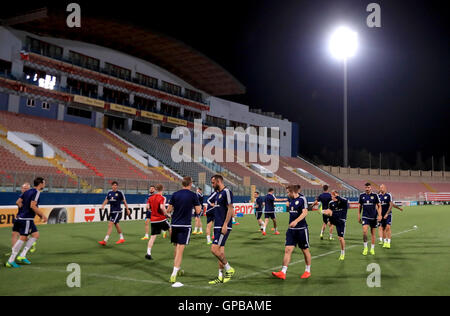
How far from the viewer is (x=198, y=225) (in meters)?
16.8

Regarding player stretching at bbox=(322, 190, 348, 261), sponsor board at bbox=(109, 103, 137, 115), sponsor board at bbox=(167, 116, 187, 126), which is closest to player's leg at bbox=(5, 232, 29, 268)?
player stretching at bbox=(322, 190, 348, 261)

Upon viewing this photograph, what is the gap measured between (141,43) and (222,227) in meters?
36.7

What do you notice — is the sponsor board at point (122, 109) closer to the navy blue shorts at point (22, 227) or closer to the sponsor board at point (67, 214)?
the sponsor board at point (67, 214)

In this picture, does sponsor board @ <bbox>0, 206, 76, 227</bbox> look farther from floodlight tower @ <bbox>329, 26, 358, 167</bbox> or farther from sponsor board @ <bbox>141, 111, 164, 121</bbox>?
floodlight tower @ <bbox>329, 26, 358, 167</bbox>

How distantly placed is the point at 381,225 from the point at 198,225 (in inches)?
306

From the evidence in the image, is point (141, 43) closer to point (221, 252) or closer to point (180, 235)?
point (180, 235)

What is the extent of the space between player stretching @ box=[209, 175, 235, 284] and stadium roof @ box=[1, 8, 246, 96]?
99.8 feet

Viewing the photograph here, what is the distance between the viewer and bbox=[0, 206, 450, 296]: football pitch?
23.2 ft

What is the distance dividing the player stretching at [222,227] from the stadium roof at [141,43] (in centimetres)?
3041

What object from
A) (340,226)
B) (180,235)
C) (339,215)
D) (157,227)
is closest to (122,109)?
(157,227)

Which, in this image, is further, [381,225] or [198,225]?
[198,225]

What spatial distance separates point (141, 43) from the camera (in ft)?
132
